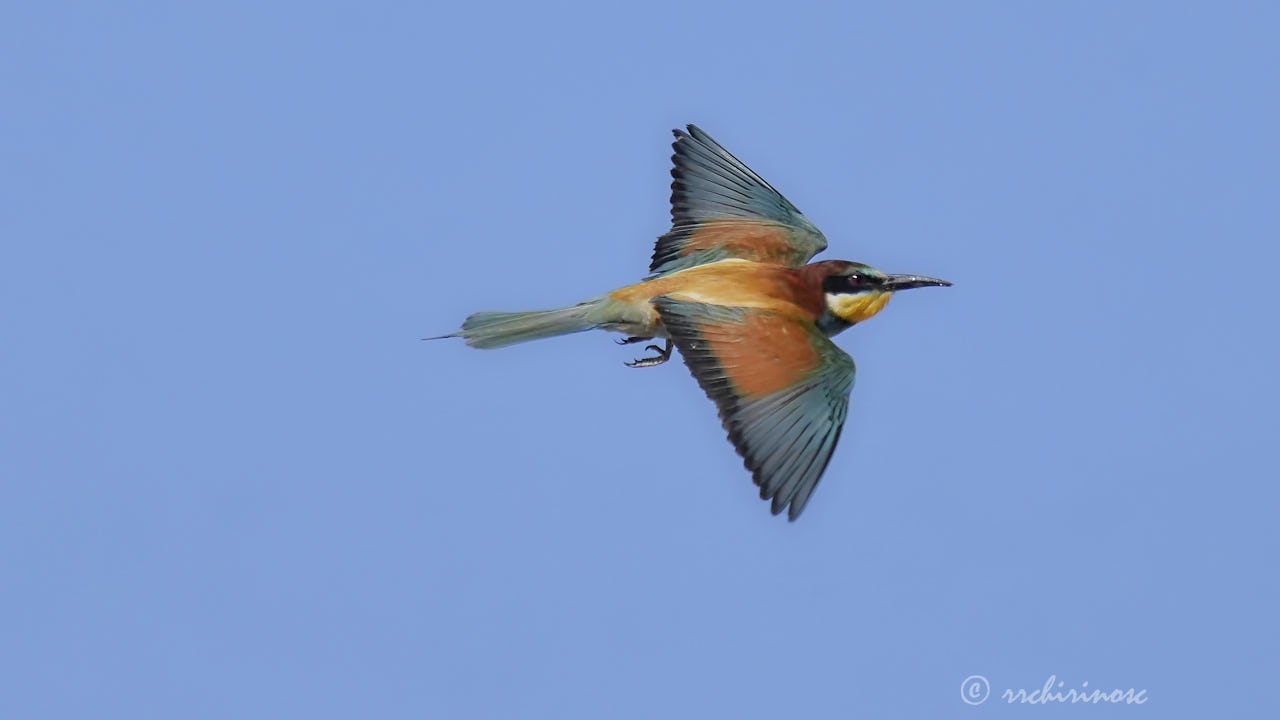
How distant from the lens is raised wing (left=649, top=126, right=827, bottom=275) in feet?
35.2

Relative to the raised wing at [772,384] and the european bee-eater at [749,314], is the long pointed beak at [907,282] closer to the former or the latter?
the european bee-eater at [749,314]

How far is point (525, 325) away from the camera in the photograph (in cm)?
972

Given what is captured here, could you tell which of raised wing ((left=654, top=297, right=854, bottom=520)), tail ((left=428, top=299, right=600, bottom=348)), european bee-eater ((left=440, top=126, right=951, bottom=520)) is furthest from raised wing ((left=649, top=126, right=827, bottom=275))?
raised wing ((left=654, top=297, right=854, bottom=520))

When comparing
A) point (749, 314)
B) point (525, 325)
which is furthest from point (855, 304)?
point (525, 325)

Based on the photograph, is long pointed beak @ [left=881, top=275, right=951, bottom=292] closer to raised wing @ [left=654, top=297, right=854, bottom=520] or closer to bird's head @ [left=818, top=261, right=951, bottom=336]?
bird's head @ [left=818, top=261, right=951, bottom=336]

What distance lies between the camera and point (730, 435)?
893cm

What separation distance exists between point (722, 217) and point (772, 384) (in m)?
2.05

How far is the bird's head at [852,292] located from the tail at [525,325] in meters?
1.27

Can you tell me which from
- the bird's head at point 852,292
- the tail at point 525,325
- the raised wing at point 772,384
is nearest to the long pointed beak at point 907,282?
the bird's head at point 852,292

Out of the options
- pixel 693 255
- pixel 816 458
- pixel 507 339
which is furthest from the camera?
pixel 693 255

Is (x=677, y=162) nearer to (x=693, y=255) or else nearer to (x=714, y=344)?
(x=693, y=255)

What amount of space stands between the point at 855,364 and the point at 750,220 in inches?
71.7

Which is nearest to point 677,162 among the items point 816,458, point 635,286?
point 635,286

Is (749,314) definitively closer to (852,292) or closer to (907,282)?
(852,292)
